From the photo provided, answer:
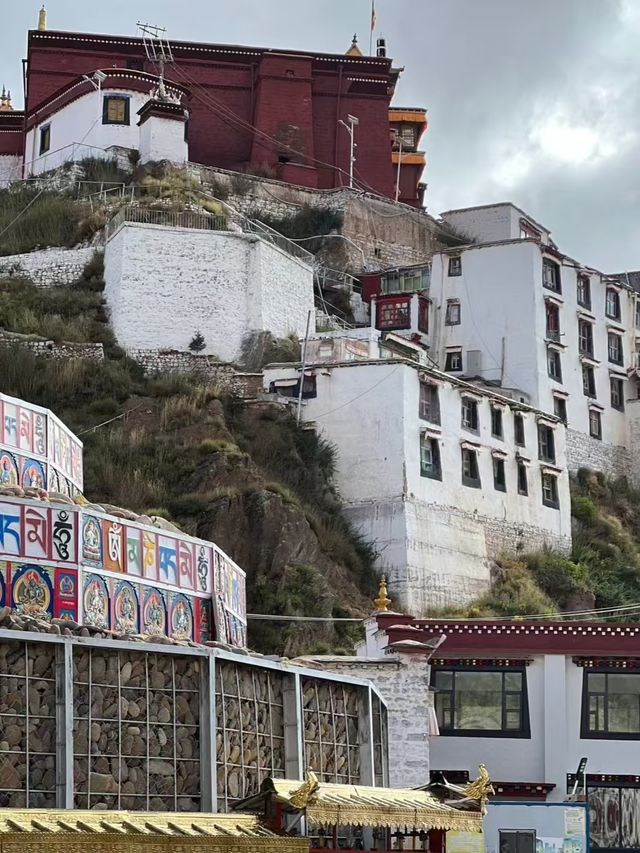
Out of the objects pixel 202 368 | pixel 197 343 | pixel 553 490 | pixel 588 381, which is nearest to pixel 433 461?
pixel 553 490

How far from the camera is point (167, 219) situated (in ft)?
170

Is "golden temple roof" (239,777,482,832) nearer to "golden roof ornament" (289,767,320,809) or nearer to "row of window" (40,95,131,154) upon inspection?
"golden roof ornament" (289,767,320,809)

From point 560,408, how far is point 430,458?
11.5 m

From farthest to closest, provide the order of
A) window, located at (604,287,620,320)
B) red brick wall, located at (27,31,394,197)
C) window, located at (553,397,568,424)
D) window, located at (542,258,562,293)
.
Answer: red brick wall, located at (27,31,394,197), window, located at (604,287,620,320), window, located at (542,258,562,293), window, located at (553,397,568,424)

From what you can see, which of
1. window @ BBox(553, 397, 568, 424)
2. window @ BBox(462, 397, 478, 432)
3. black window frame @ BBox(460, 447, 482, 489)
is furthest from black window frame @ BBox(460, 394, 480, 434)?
window @ BBox(553, 397, 568, 424)

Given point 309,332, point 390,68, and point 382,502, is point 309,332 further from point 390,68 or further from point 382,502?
point 390,68

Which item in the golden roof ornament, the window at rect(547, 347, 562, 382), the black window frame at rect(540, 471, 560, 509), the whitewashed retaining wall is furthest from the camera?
the window at rect(547, 347, 562, 382)

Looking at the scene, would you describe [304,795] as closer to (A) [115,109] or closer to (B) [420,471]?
(B) [420,471]

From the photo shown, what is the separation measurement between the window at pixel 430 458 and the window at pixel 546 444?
601cm

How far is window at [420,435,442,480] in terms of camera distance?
152 ft

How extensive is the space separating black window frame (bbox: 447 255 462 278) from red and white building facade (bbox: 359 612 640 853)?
3009 centimetres

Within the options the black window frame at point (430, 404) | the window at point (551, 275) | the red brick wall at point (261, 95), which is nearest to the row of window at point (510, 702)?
the black window frame at point (430, 404)

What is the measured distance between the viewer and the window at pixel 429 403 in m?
47.0

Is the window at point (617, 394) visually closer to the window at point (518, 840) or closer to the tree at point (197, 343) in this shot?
the tree at point (197, 343)
